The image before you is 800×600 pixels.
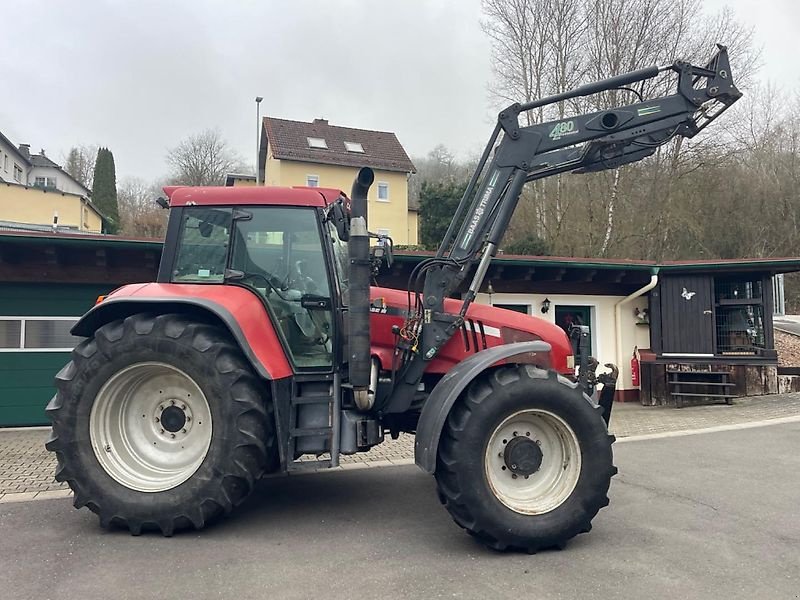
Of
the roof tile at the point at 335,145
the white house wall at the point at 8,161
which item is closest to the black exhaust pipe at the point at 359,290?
the roof tile at the point at 335,145

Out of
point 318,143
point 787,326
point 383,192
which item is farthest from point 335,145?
point 787,326

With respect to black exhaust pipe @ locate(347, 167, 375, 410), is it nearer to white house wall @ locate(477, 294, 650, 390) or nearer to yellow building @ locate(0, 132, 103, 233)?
white house wall @ locate(477, 294, 650, 390)

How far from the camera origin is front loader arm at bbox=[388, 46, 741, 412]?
4.57 m

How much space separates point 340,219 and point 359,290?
74cm

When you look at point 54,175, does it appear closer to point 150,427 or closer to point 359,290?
point 150,427

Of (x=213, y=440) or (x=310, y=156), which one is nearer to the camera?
(x=213, y=440)

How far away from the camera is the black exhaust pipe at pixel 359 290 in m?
4.10

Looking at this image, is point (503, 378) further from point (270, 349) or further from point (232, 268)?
point (232, 268)

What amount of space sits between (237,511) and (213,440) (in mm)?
976

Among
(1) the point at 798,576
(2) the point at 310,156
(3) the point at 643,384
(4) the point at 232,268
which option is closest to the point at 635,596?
(1) the point at 798,576

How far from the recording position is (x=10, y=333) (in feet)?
29.5

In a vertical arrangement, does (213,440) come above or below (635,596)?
above

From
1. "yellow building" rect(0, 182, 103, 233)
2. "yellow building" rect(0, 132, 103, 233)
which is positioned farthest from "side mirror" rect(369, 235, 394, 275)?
"yellow building" rect(0, 182, 103, 233)

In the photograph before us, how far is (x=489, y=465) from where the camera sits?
4039mm
